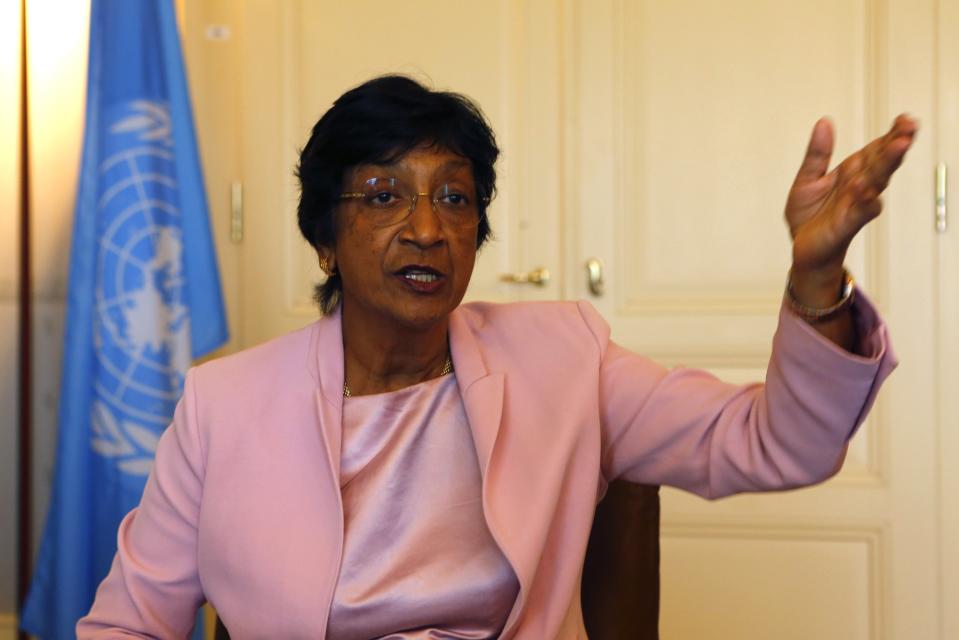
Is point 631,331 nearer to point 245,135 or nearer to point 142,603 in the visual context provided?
point 245,135

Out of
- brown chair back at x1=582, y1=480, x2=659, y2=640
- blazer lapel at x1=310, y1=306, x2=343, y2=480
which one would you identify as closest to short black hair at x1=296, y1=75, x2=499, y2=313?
blazer lapel at x1=310, y1=306, x2=343, y2=480

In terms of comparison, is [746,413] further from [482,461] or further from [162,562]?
[162,562]

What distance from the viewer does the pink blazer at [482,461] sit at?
1384 millimetres

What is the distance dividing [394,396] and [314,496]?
19cm

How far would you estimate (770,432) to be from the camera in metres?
1.35

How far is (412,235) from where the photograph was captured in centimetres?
151

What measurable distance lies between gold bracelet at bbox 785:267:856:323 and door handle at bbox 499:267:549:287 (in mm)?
1893

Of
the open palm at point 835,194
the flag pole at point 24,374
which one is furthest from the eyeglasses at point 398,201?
the flag pole at point 24,374

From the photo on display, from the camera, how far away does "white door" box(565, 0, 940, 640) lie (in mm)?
2951

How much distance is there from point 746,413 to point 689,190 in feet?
5.76

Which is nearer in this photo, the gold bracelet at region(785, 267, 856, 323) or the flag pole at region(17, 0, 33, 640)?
the gold bracelet at region(785, 267, 856, 323)

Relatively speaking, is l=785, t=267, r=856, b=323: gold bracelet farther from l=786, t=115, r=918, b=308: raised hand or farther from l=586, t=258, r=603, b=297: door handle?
l=586, t=258, r=603, b=297: door handle

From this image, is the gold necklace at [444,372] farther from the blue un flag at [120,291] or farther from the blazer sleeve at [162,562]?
the blue un flag at [120,291]

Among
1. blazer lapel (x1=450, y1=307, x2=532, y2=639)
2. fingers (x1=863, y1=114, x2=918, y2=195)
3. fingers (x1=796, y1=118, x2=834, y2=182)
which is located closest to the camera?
fingers (x1=863, y1=114, x2=918, y2=195)
